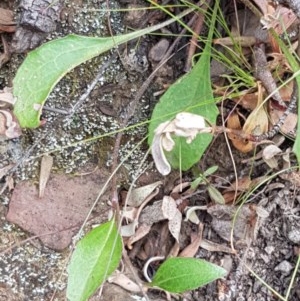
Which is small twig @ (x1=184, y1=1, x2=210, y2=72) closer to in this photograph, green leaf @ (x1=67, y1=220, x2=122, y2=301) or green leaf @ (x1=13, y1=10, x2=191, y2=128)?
green leaf @ (x1=13, y1=10, x2=191, y2=128)

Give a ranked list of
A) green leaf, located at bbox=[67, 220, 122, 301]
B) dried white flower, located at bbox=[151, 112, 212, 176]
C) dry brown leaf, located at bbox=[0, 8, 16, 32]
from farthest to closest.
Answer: dry brown leaf, located at bbox=[0, 8, 16, 32] → green leaf, located at bbox=[67, 220, 122, 301] → dried white flower, located at bbox=[151, 112, 212, 176]

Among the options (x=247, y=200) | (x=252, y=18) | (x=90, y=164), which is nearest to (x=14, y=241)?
(x=90, y=164)

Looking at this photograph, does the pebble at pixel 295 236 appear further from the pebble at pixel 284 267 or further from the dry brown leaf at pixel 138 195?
the dry brown leaf at pixel 138 195

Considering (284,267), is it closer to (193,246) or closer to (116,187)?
(193,246)

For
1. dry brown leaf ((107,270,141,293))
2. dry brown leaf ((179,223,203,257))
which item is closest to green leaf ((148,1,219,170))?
dry brown leaf ((179,223,203,257))

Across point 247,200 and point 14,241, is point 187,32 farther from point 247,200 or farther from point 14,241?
point 14,241

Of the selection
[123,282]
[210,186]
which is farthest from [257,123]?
[123,282]
